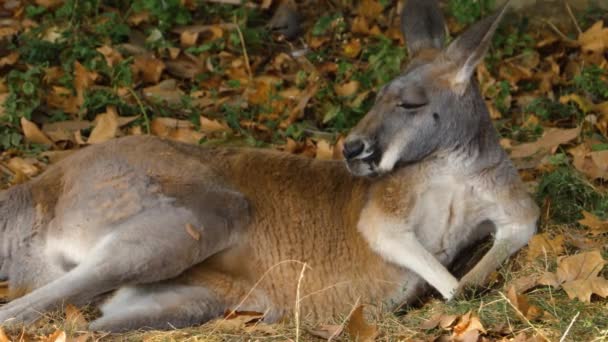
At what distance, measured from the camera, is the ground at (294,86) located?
579 cm

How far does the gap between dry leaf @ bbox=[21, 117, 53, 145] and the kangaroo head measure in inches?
99.0

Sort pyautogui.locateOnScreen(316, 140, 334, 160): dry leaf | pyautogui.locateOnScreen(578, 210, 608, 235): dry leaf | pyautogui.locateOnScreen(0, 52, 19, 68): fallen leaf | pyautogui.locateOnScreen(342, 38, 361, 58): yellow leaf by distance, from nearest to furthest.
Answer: pyautogui.locateOnScreen(578, 210, 608, 235): dry leaf
pyautogui.locateOnScreen(316, 140, 334, 160): dry leaf
pyautogui.locateOnScreen(0, 52, 19, 68): fallen leaf
pyautogui.locateOnScreen(342, 38, 361, 58): yellow leaf

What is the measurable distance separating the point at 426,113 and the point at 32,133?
9.25 ft

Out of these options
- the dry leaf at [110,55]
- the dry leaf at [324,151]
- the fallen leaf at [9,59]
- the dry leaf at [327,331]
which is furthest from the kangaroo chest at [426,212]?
the fallen leaf at [9,59]

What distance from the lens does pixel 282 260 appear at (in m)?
5.16

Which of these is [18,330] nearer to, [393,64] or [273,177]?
[273,177]

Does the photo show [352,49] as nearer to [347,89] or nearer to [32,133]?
[347,89]

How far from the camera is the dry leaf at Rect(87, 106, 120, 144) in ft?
22.1

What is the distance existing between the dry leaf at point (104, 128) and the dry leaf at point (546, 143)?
2.45m

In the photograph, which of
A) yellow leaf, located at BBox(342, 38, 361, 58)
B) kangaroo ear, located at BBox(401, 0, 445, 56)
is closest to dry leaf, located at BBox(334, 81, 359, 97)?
yellow leaf, located at BBox(342, 38, 361, 58)

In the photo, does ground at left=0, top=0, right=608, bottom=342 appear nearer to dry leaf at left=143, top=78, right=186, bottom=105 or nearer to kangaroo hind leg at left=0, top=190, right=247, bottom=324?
dry leaf at left=143, top=78, right=186, bottom=105

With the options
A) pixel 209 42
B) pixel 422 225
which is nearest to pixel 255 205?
pixel 422 225

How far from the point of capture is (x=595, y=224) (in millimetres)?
5457

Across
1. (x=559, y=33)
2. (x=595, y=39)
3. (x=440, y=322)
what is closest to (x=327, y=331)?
(x=440, y=322)
